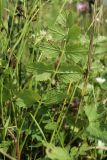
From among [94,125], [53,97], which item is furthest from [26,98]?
[94,125]

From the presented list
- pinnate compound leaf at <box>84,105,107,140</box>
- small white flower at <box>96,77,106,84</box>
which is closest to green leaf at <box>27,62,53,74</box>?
pinnate compound leaf at <box>84,105,107,140</box>

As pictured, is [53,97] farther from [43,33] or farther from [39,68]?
[43,33]

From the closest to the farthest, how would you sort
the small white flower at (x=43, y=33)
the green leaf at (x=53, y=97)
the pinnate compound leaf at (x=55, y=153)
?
the pinnate compound leaf at (x=55, y=153) < the green leaf at (x=53, y=97) < the small white flower at (x=43, y=33)

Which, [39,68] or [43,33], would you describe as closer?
[39,68]

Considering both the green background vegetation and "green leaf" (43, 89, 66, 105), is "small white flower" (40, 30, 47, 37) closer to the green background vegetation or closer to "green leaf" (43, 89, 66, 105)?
the green background vegetation

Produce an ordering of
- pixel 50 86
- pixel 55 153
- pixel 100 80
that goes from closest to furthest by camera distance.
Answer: pixel 55 153, pixel 50 86, pixel 100 80

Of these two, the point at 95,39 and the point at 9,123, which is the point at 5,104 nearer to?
the point at 9,123

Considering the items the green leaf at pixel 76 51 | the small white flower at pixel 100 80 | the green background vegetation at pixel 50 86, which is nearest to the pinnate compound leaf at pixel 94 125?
the green background vegetation at pixel 50 86

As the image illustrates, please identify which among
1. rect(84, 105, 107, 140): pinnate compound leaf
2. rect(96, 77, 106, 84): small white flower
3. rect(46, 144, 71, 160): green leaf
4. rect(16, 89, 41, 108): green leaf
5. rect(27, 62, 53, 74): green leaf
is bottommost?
rect(46, 144, 71, 160): green leaf

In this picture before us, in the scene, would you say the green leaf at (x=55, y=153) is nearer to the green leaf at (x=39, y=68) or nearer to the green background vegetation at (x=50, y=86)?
the green background vegetation at (x=50, y=86)

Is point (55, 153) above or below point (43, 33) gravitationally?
below

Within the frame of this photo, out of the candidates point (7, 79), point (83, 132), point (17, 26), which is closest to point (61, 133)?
point (83, 132)
